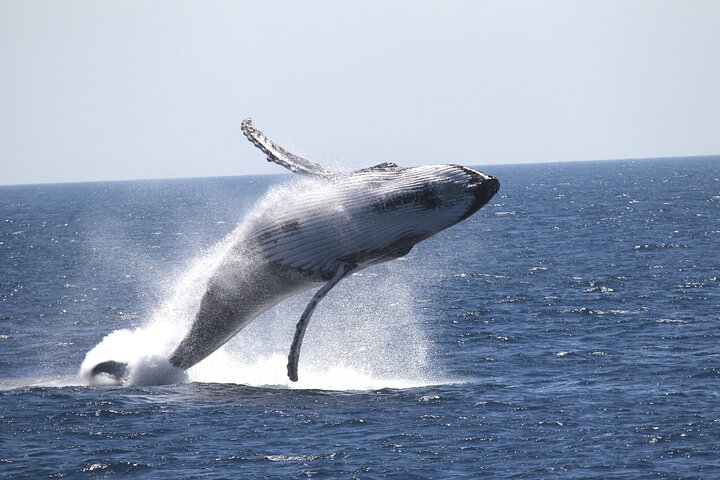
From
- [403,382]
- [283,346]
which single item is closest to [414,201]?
[403,382]

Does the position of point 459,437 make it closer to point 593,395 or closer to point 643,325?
point 593,395

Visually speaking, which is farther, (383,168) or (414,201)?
(383,168)

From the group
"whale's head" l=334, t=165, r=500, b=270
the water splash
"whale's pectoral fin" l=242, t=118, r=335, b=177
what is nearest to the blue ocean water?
the water splash

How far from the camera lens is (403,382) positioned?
30516 mm

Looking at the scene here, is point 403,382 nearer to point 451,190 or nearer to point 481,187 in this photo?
point 451,190

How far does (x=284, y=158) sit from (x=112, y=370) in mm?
9958

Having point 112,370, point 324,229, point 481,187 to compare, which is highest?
point 481,187

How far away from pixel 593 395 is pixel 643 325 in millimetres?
12999

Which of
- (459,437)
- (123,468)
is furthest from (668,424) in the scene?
(123,468)

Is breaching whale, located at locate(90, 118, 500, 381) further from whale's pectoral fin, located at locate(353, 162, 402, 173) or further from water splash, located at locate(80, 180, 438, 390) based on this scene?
water splash, located at locate(80, 180, 438, 390)

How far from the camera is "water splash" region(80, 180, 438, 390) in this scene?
26562mm

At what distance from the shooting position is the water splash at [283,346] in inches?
1046

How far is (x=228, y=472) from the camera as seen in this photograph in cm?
2136

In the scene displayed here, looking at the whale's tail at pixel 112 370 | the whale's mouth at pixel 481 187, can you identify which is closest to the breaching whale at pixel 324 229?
the whale's mouth at pixel 481 187
